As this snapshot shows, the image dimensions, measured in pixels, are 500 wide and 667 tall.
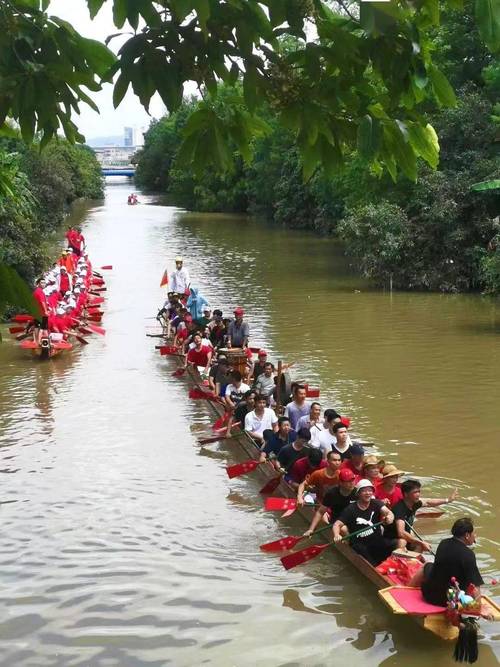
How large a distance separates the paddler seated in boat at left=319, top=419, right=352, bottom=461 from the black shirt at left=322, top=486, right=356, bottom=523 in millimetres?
717

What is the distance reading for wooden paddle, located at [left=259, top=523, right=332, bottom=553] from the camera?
977 cm

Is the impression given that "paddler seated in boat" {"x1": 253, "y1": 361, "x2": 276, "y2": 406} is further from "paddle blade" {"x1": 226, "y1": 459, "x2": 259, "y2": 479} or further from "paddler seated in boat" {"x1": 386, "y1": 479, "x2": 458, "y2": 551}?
"paddler seated in boat" {"x1": 386, "y1": 479, "x2": 458, "y2": 551}

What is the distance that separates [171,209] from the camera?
8812 centimetres

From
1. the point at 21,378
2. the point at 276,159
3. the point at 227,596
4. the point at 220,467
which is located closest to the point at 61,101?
the point at 227,596

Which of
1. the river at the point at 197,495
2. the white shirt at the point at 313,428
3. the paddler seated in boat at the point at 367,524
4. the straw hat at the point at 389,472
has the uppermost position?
the straw hat at the point at 389,472

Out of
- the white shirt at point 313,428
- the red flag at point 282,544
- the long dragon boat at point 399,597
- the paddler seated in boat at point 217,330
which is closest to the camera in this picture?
the long dragon boat at point 399,597

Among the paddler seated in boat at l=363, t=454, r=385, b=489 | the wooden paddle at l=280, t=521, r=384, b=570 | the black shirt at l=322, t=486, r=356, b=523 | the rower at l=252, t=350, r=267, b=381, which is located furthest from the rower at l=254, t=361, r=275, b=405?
the wooden paddle at l=280, t=521, r=384, b=570

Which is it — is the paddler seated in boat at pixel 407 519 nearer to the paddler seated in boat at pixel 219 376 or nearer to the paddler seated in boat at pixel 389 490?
the paddler seated in boat at pixel 389 490

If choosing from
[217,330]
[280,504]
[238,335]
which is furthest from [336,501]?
[217,330]

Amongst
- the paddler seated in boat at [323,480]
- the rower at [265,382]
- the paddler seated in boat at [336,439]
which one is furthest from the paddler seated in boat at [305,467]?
the rower at [265,382]

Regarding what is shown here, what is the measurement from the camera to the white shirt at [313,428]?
11773 mm

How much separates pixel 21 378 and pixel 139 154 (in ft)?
471

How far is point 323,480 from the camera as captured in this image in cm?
1034

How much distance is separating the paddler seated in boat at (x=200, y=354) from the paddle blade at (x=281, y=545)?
8.61 m
